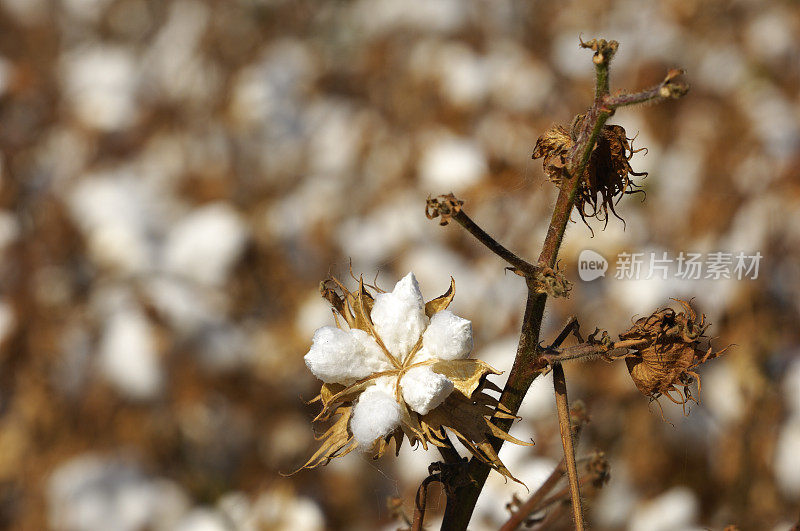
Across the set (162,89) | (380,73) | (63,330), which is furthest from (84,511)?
(380,73)

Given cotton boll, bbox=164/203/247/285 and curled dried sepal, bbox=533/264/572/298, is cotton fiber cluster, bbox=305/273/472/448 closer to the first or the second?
curled dried sepal, bbox=533/264/572/298

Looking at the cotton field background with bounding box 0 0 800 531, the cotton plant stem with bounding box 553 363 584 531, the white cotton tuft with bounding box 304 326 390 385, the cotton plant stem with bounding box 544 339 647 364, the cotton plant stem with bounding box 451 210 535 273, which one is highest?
the cotton field background with bounding box 0 0 800 531

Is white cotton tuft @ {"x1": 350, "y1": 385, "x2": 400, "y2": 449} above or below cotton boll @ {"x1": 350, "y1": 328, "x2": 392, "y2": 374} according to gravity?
below

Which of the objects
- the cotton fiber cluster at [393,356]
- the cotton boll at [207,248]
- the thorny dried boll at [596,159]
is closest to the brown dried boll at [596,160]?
the thorny dried boll at [596,159]


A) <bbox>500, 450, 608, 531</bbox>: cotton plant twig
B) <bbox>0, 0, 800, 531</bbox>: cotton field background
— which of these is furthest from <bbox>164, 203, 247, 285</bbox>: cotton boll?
<bbox>500, 450, 608, 531</bbox>: cotton plant twig

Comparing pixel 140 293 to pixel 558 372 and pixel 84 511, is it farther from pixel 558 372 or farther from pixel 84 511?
pixel 558 372

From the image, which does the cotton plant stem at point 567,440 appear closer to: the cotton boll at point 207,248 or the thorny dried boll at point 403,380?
the thorny dried boll at point 403,380
